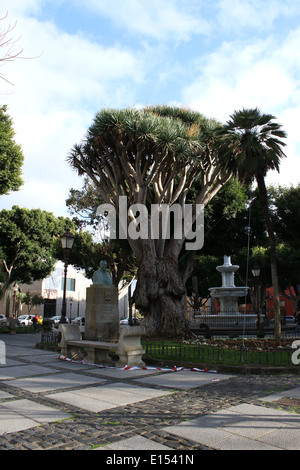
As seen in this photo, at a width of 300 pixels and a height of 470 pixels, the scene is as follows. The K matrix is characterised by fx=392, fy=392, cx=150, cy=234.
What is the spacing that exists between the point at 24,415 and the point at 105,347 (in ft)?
15.6

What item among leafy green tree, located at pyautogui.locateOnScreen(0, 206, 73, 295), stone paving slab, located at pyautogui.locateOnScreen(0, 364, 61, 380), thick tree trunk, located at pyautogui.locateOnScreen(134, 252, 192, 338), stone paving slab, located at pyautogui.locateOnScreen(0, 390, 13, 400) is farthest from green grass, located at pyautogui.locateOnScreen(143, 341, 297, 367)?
leafy green tree, located at pyautogui.locateOnScreen(0, 206, 73, 295)

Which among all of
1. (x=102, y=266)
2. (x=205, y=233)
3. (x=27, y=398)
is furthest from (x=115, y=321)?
(x=205, y=233)

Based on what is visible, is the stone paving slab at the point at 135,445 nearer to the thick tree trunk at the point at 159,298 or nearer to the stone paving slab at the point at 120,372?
the stone paving slab at the point at 120,372

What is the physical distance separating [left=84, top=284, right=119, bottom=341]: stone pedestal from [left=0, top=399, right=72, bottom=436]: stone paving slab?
6.92 metres

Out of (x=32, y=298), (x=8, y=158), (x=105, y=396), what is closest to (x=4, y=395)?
(x=105, y=396)

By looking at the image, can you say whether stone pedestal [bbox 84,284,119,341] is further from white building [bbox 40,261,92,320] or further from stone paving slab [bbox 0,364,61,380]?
white building [bbox 40,261,92,320]

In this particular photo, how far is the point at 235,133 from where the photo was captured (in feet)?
42.8

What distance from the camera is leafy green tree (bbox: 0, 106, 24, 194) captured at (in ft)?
71.7

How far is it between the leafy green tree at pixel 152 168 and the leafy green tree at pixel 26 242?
18.0 m

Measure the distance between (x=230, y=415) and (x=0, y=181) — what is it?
20.6 m

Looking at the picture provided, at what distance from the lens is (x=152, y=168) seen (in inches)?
704

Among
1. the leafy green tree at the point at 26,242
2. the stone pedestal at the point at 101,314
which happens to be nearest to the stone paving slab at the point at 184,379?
the stone pedestal at the point at 101,314

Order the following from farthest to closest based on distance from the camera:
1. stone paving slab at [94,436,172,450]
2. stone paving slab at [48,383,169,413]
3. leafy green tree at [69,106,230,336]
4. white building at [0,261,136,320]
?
white building at [0,261,136,320], leafy green tree at [69,106,230,336], stone paving slab at [48,383,169,413], stone paving slab at [94,436,172,450]

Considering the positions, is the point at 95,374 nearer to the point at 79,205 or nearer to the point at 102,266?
the point at 102,266
